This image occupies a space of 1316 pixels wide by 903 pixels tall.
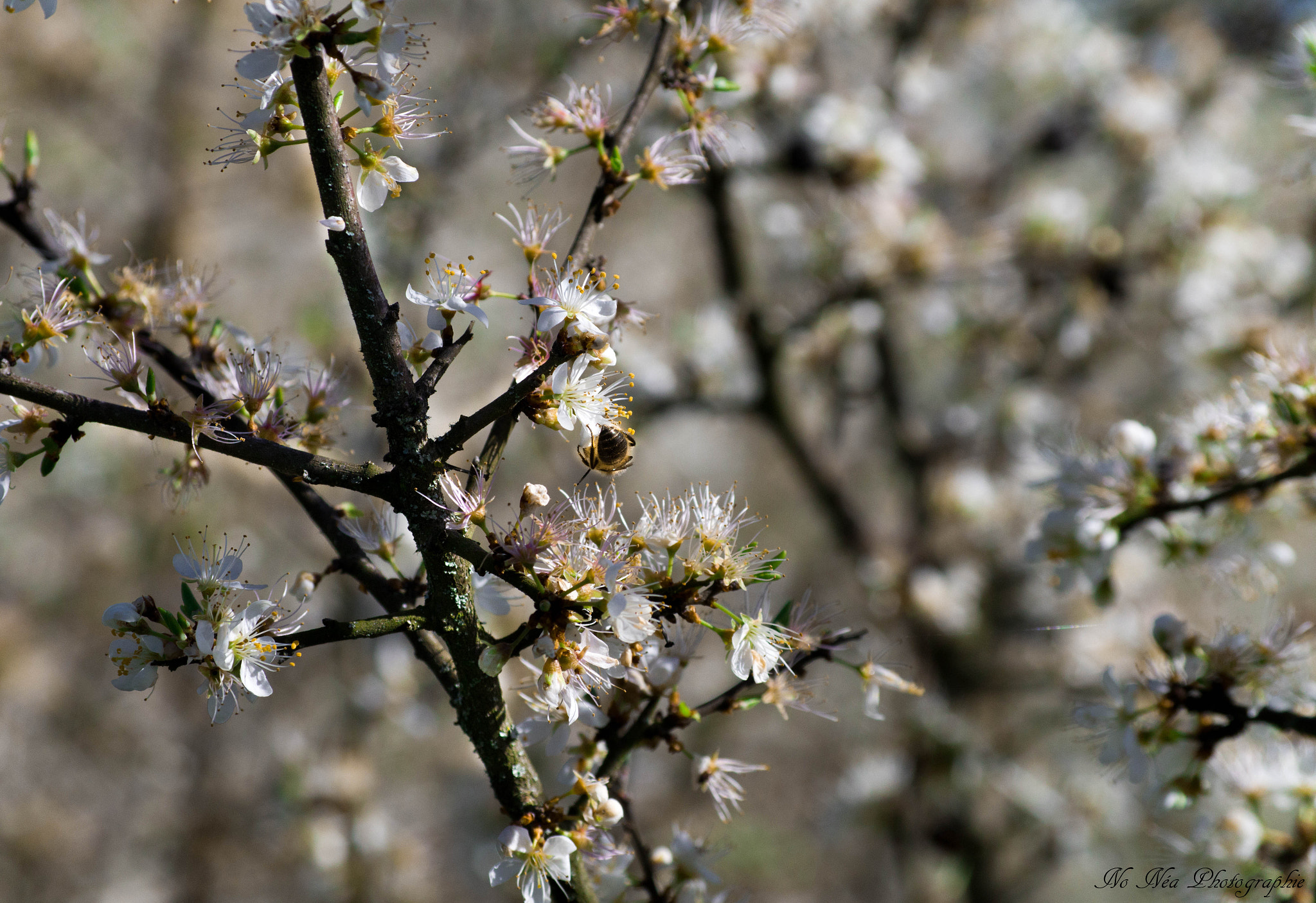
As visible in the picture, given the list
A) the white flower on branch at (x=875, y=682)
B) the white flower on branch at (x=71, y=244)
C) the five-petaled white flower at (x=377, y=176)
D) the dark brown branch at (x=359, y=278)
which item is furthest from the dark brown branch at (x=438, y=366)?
the white flower on branch at (x=875, y=682)

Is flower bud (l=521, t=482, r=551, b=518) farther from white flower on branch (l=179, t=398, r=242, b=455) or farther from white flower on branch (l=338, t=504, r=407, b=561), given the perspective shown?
white flower on branch (l=179, t=398, r=242, b=455)

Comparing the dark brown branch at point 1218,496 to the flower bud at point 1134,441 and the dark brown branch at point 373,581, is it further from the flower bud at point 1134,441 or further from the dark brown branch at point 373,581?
the dark brown branch at point 373,581

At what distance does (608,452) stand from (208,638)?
61cm

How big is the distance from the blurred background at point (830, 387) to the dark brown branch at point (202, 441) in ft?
4.78

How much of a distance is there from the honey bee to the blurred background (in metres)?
1.13

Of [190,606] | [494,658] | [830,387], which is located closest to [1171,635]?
[494,658]

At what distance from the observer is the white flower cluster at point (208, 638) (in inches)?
45.9

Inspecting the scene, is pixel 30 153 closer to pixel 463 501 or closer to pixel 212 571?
pixel 212 571

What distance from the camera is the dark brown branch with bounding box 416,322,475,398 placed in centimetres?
118

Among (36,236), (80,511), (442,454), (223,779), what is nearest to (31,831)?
(223,779)

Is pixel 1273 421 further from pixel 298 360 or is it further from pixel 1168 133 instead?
pixel 1168 133

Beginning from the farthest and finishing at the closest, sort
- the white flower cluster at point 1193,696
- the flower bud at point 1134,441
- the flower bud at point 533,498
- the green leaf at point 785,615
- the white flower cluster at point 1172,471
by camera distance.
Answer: the flower bud at point 1134,441
the white flower cluster at point 1172,471
the white flower cluster at point 1193,696
the green leaf at point 785,615
the flower bud at point 533,498

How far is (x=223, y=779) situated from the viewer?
17.2 ft

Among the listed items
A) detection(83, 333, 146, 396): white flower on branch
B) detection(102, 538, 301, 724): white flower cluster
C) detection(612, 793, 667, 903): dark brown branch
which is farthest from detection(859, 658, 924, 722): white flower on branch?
detection(83, 333, 146, 396): white flower on branch
